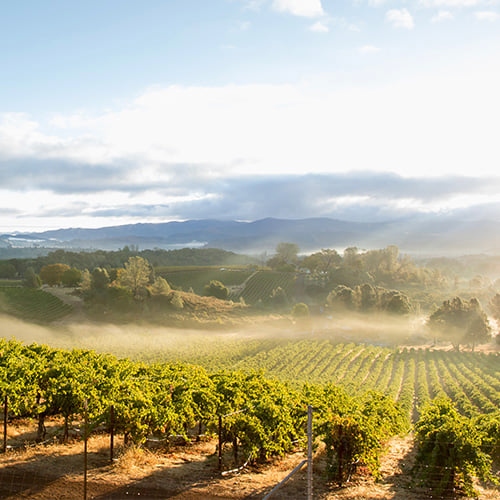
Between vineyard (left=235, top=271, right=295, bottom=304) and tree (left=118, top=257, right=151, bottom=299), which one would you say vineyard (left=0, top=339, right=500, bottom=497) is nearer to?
tree (left=118, top=257, right=151, bottom=299)

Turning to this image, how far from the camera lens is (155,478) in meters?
→ 12.6

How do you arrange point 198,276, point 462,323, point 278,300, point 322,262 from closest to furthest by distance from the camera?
point 462,323, point 278,300, point 198,276, point 322,262

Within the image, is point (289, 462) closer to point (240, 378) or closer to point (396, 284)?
point (240, 378)

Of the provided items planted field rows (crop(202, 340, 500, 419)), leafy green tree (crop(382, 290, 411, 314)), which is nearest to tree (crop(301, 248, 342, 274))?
leafy green tree (crop(382, 290, 411, 314))

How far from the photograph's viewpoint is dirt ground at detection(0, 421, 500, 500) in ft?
38.8

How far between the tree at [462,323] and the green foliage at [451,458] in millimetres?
56714

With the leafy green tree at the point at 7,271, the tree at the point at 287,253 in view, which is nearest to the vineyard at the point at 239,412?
the leafy green tree at the point at 7,271

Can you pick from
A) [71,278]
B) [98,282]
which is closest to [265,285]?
[98,282]

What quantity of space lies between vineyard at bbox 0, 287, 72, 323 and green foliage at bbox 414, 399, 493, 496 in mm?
69013

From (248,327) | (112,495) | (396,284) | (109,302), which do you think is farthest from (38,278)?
(396,284)

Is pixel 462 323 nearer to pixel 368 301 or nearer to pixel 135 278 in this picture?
pixel 368 301

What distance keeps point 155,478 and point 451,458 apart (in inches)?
361

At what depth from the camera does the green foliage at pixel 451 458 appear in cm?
1181

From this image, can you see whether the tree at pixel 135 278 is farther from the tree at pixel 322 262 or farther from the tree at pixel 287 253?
the tree at pixel 287 253
